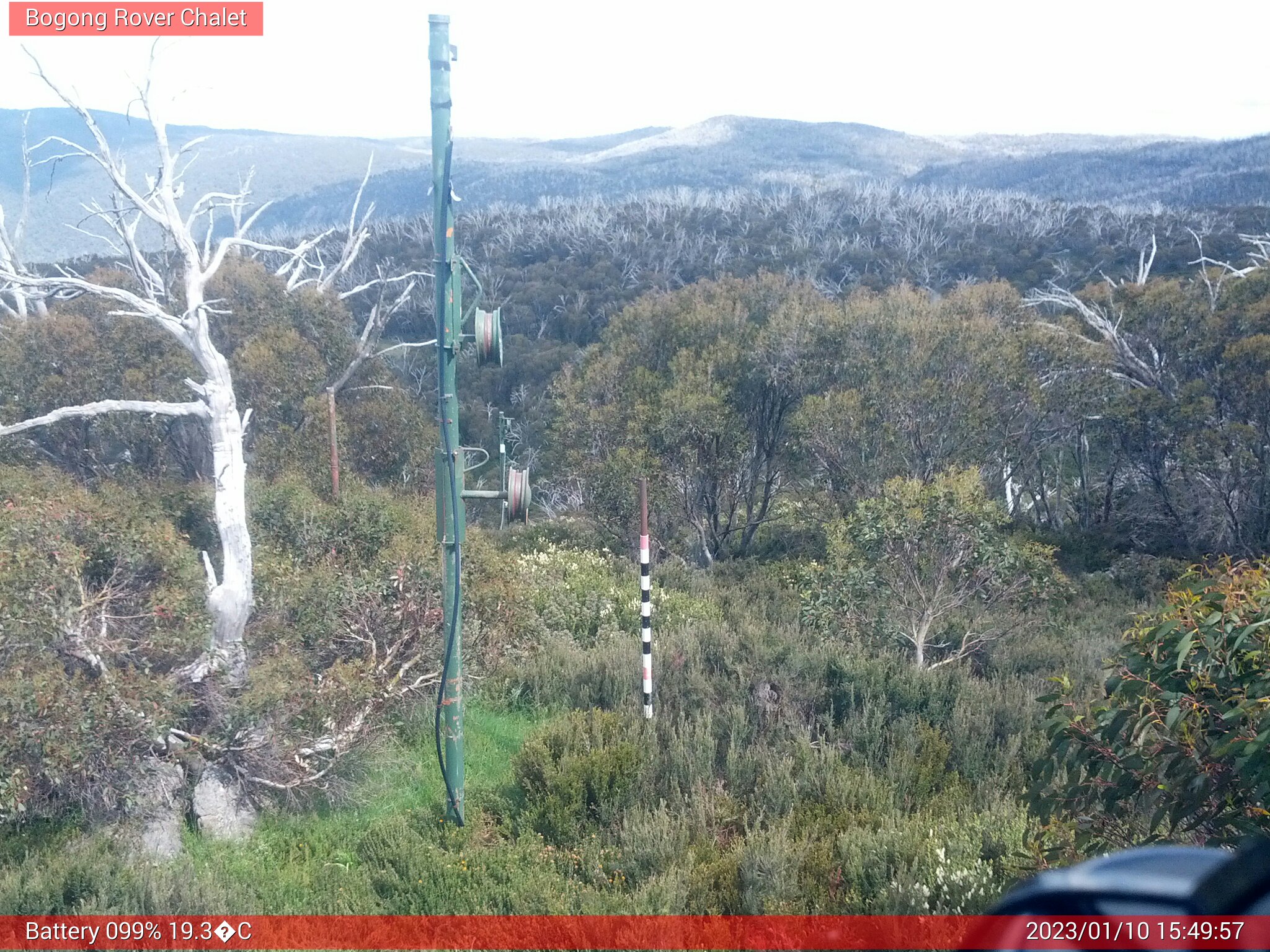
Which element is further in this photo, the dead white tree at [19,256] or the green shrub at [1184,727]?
the dead white tree at [19,256]

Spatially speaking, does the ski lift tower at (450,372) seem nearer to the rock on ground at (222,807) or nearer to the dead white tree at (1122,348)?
the rock on ground at (222,807)

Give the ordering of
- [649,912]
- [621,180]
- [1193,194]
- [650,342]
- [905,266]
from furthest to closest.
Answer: [621,180] → [1193,194] → [905,266] → [650,342] → [649,912]

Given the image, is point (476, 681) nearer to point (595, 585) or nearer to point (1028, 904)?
point (595, 585)

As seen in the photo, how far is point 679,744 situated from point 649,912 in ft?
7.77

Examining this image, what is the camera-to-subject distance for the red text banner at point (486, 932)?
4.51m

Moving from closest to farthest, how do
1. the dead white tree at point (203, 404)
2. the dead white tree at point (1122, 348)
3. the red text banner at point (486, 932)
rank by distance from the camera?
1. the red text banner at point (486, 932)
2. the dead white tree at point (203, 404)
3. the dead white tree at point (1122, 348)

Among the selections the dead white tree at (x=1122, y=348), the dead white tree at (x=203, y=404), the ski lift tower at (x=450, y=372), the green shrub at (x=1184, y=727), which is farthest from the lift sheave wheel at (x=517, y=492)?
the dead white tree at (x=1122, y=348)

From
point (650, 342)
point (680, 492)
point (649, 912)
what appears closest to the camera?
point (649, 912)

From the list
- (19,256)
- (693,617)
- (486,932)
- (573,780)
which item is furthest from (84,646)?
(19,256)

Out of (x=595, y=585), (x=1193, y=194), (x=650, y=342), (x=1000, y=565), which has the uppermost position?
(x=1193, y=194)

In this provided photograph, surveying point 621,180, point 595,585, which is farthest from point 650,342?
point 621,180

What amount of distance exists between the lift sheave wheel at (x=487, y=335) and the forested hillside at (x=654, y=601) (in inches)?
109

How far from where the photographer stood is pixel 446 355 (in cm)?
596

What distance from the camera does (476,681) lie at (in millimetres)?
9133
